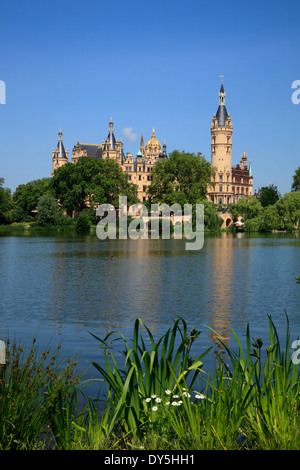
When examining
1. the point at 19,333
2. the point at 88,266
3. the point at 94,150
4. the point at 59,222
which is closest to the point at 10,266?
the point at 88,266

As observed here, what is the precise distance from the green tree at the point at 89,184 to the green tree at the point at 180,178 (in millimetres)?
7029

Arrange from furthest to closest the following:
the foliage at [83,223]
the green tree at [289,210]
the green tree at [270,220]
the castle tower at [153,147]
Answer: the castle tower at [153,147] → the green tree at [270,220] → the foliage at [83,223] → the green tree at [289,210]

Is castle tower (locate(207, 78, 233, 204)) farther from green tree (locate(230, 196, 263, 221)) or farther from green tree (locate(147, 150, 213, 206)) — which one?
green tree (locate(230, 196, 263, 221))

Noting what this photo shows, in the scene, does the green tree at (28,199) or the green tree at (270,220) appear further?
the green tree at (28,199)

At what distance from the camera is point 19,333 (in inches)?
431

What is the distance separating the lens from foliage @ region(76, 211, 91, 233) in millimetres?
72438

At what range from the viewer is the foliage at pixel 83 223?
72.4 metres

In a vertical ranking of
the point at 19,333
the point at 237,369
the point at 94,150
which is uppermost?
the point at 94,150

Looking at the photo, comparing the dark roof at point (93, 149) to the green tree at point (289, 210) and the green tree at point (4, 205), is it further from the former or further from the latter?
the green tree at point (289, 210)

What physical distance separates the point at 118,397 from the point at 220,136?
110093 mm

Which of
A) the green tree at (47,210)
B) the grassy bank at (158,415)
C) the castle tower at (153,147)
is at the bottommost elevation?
the grassy bank at (158,415)

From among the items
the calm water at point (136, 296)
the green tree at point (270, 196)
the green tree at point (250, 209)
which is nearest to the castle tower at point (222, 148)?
the green tree at point (270, 196)

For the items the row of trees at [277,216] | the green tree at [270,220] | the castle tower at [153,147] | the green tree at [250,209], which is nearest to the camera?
the row of trees at [277,216]
